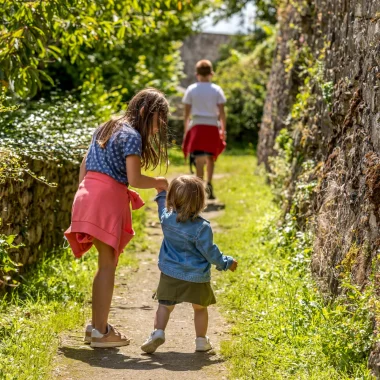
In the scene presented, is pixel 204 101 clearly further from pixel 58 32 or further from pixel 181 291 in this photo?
pixel 181 291

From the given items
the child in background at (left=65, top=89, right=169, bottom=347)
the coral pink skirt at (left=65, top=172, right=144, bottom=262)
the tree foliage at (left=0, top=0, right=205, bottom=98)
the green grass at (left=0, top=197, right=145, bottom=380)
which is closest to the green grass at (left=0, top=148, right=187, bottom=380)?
the green grass at (left=0, top=197, right=145, bottom=380)

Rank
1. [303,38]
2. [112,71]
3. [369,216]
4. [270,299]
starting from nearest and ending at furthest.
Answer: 1. [369,216]
2. [270,299]
3. [303,38]
4. [112,71]

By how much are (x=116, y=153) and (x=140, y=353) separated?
137 centimetres

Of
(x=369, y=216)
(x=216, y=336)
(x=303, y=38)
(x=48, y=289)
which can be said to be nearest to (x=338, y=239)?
(x=369, y=216)

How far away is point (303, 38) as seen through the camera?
10594 mm

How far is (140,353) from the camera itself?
580 cm

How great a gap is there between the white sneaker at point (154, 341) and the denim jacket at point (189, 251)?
0.39 m

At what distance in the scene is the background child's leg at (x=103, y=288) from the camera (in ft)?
19.2

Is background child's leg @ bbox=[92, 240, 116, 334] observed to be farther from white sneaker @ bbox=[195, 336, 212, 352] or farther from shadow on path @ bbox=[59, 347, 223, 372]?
A: white sneaker @ bbox=[195, 336, 212, 352]

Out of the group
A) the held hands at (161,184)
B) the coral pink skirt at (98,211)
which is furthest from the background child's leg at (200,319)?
the held hands at (161,184)

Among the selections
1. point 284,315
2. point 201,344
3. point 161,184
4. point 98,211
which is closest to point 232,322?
point 284,315

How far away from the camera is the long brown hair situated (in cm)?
589

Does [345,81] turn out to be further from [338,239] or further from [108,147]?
[108,147]

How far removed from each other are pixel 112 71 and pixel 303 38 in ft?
18.3
